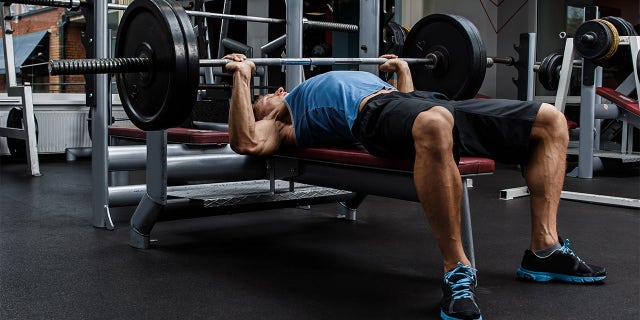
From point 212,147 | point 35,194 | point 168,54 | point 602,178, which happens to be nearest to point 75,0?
point 212,147

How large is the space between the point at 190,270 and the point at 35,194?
6.71ft

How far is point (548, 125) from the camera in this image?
1909 millimetres

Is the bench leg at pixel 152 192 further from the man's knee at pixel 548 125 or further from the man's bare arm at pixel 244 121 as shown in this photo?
the man's knee at pixel 548 125

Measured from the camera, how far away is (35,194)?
374 cm

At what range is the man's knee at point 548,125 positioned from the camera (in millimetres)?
1908

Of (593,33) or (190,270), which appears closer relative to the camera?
(190,270)

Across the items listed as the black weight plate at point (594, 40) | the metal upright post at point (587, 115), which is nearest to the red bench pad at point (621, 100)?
the metal upright post at point (587, 115)

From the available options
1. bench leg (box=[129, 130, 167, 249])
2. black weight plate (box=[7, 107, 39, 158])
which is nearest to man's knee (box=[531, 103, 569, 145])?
bench leg (box=[129, 130, 167, 249])

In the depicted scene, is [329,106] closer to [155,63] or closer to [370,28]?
[155,63]

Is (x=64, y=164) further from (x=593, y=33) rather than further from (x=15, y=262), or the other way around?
(x=593, y=33)

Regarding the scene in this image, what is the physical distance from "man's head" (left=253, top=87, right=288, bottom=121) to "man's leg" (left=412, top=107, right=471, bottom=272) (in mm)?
786

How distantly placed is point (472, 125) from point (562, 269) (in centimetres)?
50

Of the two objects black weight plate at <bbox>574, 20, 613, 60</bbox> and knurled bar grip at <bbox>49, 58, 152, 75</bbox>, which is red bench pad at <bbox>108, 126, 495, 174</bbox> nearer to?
knurled bar grip at <bbox>49, 58, 152, 75</bbox>

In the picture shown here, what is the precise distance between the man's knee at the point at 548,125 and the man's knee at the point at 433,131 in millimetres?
348
